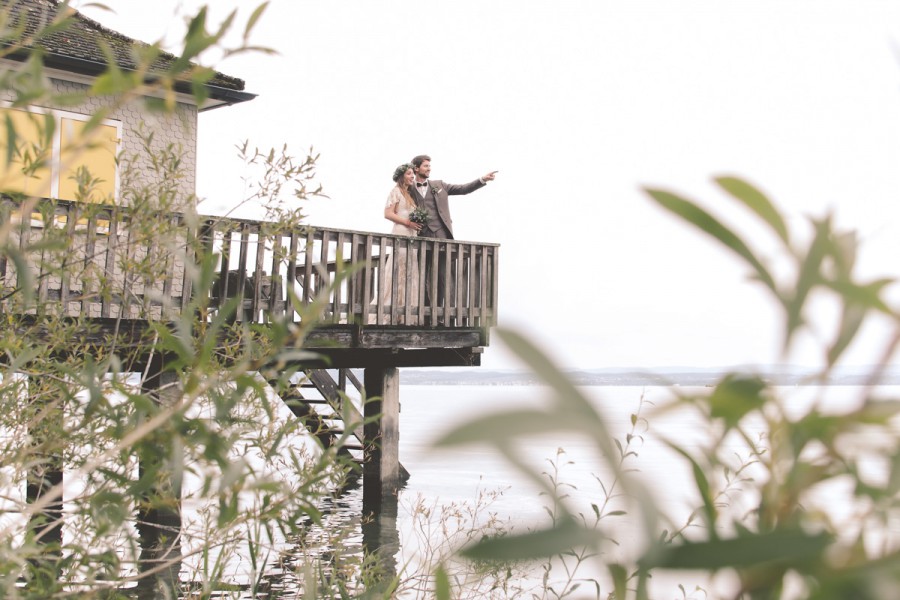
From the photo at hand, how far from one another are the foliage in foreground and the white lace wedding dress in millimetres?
10909

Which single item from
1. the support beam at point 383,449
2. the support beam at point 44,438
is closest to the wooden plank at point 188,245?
the support beam at point 44,438

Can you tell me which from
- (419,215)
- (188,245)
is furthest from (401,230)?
(188,245)

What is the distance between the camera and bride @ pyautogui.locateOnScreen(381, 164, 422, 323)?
449 inches

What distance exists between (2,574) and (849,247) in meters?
1.36

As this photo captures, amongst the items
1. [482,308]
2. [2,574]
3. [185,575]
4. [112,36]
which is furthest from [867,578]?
[112,36]

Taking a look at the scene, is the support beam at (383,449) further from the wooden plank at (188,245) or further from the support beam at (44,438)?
the support beam at (44,438)

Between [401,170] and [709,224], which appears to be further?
[401,170]

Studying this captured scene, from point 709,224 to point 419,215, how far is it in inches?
450

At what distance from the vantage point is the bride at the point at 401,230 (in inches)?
449

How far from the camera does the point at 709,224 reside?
32 centimetres

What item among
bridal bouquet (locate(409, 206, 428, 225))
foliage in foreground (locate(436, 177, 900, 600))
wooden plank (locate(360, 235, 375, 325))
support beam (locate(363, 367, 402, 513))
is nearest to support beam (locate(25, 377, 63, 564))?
foliage in foreground (locate(436, 177, 900, 600))

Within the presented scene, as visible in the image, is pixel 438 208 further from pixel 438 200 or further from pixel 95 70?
pixel 95 70

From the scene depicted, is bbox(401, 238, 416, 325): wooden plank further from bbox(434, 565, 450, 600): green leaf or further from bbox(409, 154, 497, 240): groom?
bbox(434, 565, 450, 600): green leaf

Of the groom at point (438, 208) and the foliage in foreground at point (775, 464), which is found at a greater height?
the groom at point (438, 208)
